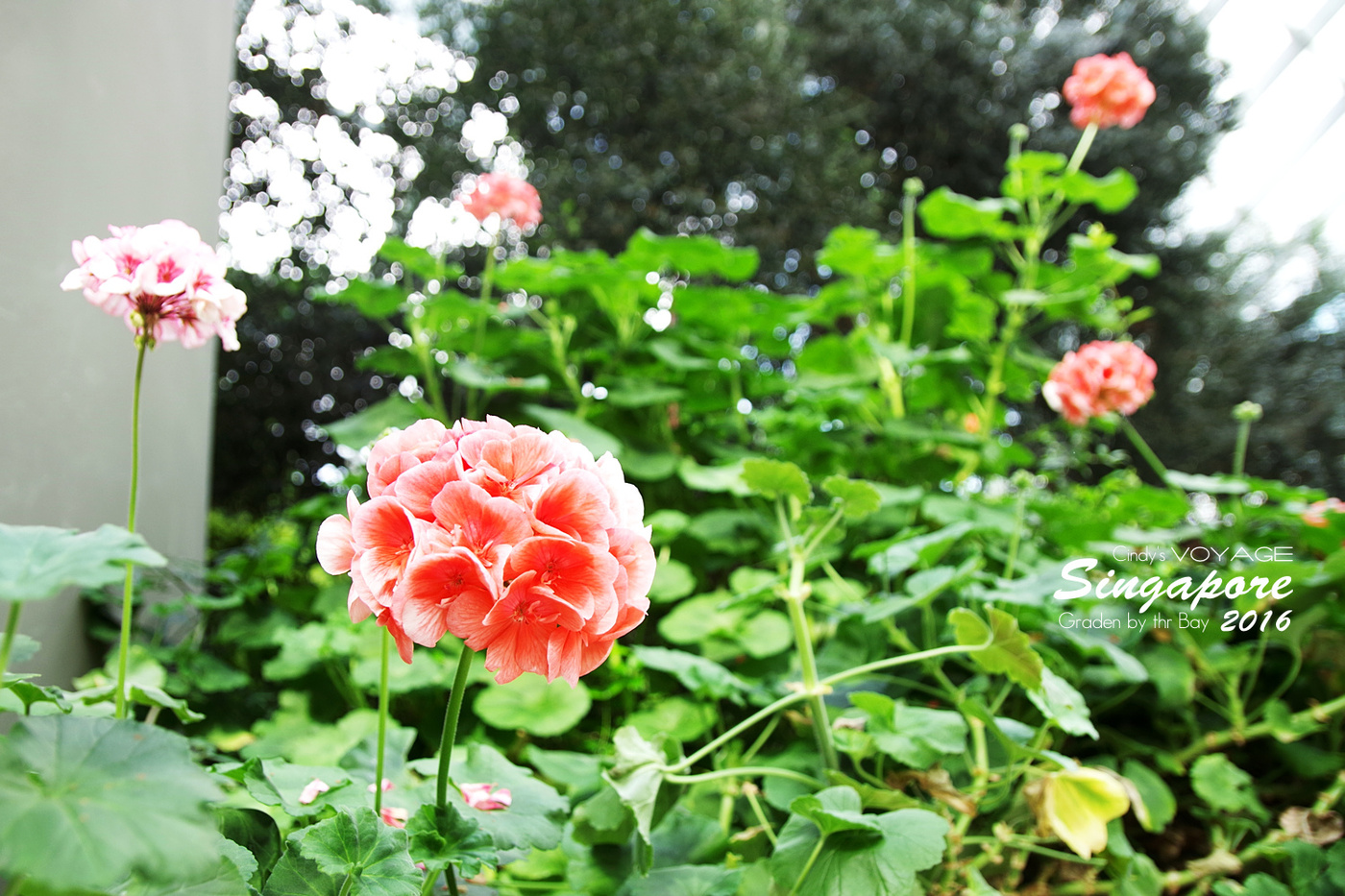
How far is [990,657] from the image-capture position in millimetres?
770

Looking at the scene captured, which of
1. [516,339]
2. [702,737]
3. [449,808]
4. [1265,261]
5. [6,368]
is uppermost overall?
[1265,261]

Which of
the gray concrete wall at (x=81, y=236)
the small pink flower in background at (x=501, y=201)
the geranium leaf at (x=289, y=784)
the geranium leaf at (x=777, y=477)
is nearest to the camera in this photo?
the geranium leaf at (x=289, y=784)

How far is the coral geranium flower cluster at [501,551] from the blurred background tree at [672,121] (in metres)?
3.00

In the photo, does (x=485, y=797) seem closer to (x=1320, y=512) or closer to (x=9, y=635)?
(x=9, y=635)

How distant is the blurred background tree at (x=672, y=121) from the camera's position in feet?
13.2

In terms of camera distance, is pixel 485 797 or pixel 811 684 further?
pixel 811 684

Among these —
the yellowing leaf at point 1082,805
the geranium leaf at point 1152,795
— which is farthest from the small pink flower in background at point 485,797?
the geranium leaf at point 1152,795

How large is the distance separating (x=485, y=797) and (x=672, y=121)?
424 cm

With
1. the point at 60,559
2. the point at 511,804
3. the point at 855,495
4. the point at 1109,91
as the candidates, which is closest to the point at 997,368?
the point at 1109,91

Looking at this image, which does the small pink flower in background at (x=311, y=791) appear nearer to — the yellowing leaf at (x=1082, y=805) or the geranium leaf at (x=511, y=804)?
the geranium leaf at (x=511, y=804)

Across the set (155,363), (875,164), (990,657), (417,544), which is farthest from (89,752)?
(875,164)

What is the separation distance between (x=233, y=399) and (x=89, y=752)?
13.1 feet

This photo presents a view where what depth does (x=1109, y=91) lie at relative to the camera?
1.92 metres

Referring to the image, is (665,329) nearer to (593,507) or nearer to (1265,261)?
(593,507)
